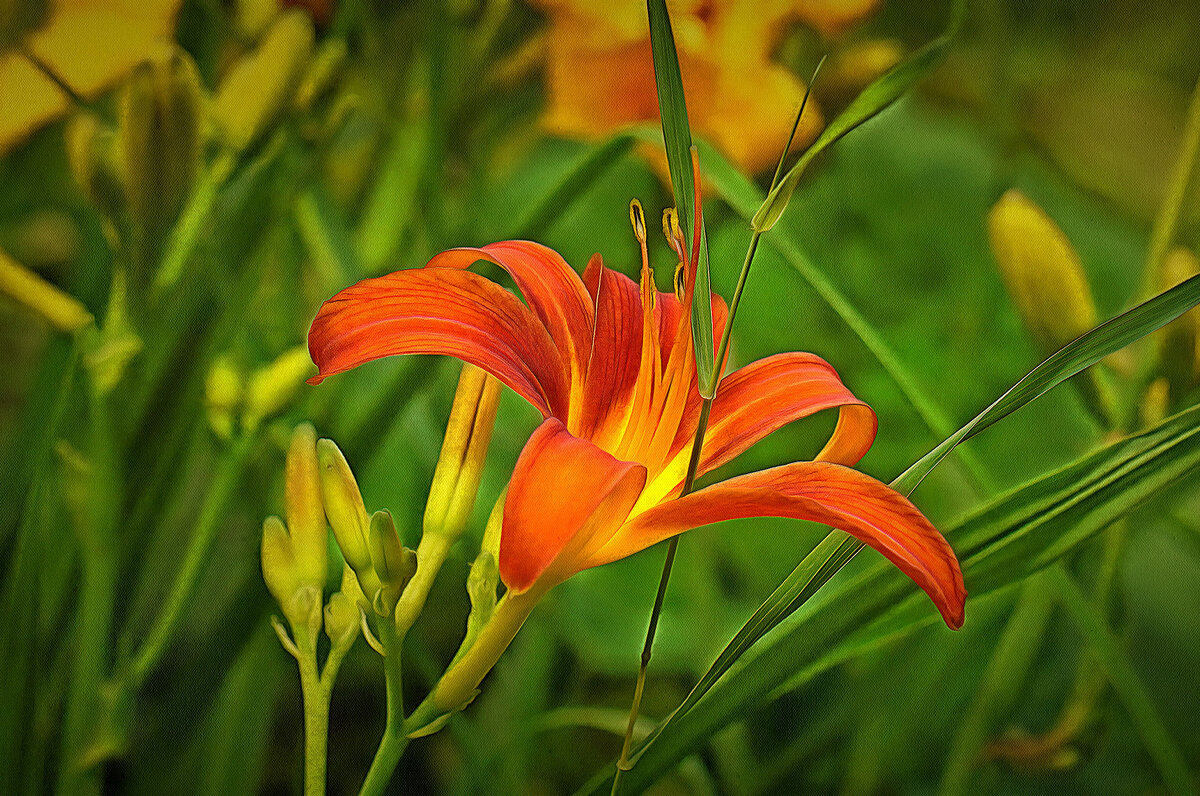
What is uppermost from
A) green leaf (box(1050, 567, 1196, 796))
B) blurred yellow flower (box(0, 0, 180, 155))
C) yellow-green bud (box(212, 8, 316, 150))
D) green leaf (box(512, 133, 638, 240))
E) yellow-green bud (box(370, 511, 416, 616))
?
blurred yellow flower (box(0, 0, 180, 155))

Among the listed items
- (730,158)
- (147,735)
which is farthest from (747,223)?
(147,735)

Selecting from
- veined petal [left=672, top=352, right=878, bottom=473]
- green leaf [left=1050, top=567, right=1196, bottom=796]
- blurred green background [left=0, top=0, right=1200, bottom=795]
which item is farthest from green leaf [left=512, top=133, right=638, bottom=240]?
green leaf [left=1050, top=567, right=1196, bottom=796]

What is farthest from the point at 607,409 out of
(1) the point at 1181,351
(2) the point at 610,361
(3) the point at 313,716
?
(1) the point at 1181,351

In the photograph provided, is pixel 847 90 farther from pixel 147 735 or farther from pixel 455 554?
pixel 147 735

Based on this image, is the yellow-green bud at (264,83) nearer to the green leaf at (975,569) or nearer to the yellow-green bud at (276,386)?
the yellow-green bud at (276,386)

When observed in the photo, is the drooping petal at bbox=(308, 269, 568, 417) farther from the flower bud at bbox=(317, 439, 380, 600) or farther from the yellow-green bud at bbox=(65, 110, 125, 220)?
the yellow-green bud at bbox=(65, 110, 125, 220)

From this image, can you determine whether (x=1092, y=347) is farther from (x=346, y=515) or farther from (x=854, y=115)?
(x=346, y=515)
